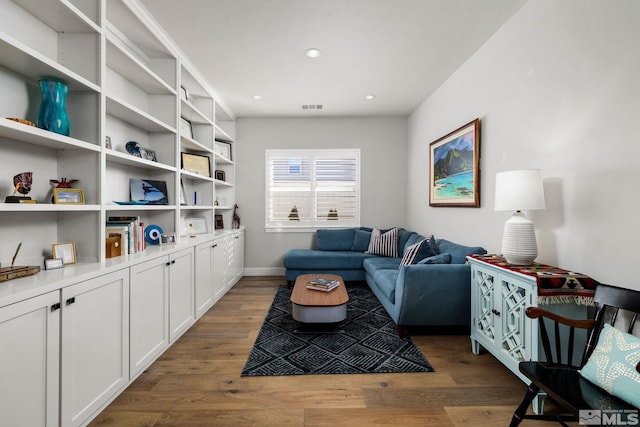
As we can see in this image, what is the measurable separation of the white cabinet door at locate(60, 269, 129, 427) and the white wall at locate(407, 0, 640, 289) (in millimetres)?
2910

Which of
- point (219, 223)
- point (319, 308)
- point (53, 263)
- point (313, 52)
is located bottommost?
point (319, 308)

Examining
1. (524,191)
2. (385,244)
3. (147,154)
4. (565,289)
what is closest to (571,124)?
(524,191)

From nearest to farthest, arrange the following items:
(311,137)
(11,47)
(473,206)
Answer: (11,47), (473,206), (311,137)

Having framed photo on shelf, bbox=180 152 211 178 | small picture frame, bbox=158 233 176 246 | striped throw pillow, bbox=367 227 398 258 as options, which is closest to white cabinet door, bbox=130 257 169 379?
small picture frame, bbox=158 233 176 246

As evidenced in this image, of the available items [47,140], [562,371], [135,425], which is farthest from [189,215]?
[562,371]

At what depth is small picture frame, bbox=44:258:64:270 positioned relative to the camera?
1.62 m

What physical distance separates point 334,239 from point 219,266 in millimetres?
1950

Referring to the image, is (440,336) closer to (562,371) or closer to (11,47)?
(562,371)

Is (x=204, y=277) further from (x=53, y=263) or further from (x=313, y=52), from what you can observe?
(x=313, y=52)

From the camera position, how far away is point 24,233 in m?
1.68

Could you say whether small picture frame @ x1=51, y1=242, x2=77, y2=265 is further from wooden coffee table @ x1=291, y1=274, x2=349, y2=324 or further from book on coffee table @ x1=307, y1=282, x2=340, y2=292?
book on coffee table @ x1=307, y1=282, x2=340, y2=292

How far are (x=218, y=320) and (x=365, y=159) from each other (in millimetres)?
3507

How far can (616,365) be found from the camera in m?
1.27

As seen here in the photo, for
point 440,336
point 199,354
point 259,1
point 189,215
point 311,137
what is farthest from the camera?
point 311,137
